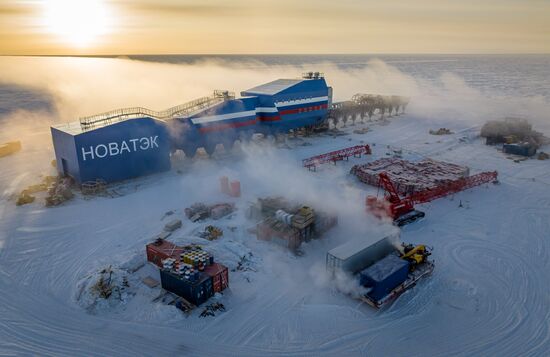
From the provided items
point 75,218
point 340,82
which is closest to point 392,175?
point 75,218

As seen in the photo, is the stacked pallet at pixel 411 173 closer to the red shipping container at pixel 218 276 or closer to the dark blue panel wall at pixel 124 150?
the red shipping container at pixel 218 276

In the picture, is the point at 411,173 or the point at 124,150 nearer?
the point at 124,150

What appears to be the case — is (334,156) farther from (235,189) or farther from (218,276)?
(218,276)

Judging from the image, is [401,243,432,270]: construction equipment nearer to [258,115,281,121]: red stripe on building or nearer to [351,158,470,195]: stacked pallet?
[351,158,470,195]: stacked pallet

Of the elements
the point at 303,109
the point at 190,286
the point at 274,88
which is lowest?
the point at 190,286

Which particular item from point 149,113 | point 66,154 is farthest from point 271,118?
point 66,154

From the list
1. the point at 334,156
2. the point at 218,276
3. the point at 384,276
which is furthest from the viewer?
the point at 334,156

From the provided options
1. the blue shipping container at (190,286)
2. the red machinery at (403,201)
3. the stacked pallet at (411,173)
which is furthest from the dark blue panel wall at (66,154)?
the stacked pallet at (411,173)

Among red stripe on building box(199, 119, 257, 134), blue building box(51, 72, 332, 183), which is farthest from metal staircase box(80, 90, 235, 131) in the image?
red stripe on building box(199, 119, 257, 134)
